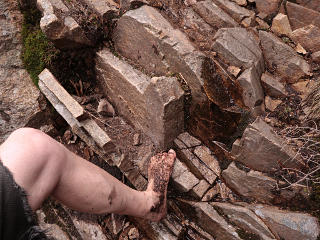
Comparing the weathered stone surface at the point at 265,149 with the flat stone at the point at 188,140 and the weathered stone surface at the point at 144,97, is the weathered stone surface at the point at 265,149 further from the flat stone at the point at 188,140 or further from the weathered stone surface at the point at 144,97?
the weathered stone surface at the point at 144,97

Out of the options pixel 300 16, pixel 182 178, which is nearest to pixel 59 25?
pixel 182 178

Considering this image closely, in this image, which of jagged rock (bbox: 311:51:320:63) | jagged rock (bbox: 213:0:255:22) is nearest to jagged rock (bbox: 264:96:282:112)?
jagged rock (bbox: 311:51:320:63)

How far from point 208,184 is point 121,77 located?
1.51m

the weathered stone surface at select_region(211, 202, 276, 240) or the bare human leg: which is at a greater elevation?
the bare human leg

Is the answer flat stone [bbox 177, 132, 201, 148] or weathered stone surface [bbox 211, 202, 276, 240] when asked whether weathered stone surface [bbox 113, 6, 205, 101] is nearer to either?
flat stone [bbox 177, 132, 201, 148]

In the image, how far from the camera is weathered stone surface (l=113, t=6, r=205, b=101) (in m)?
2.88

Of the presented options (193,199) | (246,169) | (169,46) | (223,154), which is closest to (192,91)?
(169,46)

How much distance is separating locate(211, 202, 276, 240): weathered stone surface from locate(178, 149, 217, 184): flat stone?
1.03 feet

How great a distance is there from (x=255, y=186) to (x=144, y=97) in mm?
1427

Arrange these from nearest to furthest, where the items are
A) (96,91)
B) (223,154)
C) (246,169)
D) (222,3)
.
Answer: (246,169), (223,154), (222,3), (96,91)

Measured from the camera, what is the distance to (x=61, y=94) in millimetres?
3178

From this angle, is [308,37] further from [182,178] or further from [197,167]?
[182,178]

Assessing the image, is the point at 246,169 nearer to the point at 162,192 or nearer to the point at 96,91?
the point at 162,192

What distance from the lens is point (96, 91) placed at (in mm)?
3760
